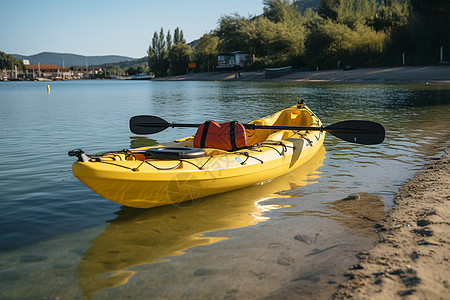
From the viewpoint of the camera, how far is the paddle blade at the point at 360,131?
678 cm

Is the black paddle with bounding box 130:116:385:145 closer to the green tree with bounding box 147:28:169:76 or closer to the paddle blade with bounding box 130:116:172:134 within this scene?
the paddle blade with bounding box 130:116:172:134

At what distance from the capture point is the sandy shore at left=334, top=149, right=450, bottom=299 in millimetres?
2939

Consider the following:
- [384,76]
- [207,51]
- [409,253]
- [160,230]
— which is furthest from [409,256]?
[207,51]

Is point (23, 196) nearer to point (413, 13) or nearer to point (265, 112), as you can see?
point (265, 112)

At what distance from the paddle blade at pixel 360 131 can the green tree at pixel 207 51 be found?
2830 inches

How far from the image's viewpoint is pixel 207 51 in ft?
257

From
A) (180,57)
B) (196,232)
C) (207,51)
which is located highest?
(207,51)

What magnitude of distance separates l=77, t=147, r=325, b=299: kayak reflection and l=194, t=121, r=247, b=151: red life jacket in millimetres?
865

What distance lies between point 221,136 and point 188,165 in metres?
1.60

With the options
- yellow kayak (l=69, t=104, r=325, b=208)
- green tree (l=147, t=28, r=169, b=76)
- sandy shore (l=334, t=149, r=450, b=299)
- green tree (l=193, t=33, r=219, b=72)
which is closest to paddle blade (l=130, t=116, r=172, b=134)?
yellow kayak (l=69, t=104, r=325, b=208)

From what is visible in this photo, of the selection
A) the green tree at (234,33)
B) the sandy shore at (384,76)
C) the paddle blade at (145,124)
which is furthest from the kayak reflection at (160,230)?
the green tree at (234,33)

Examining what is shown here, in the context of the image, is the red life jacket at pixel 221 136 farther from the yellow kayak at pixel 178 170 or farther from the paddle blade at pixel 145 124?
the paddle blade at pixel 145 124

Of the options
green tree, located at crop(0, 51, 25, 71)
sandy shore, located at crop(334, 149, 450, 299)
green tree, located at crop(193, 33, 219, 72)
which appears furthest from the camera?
green tree, located at crop(0, 51, 25, 71)

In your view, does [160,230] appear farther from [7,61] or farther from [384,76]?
[7,61]
